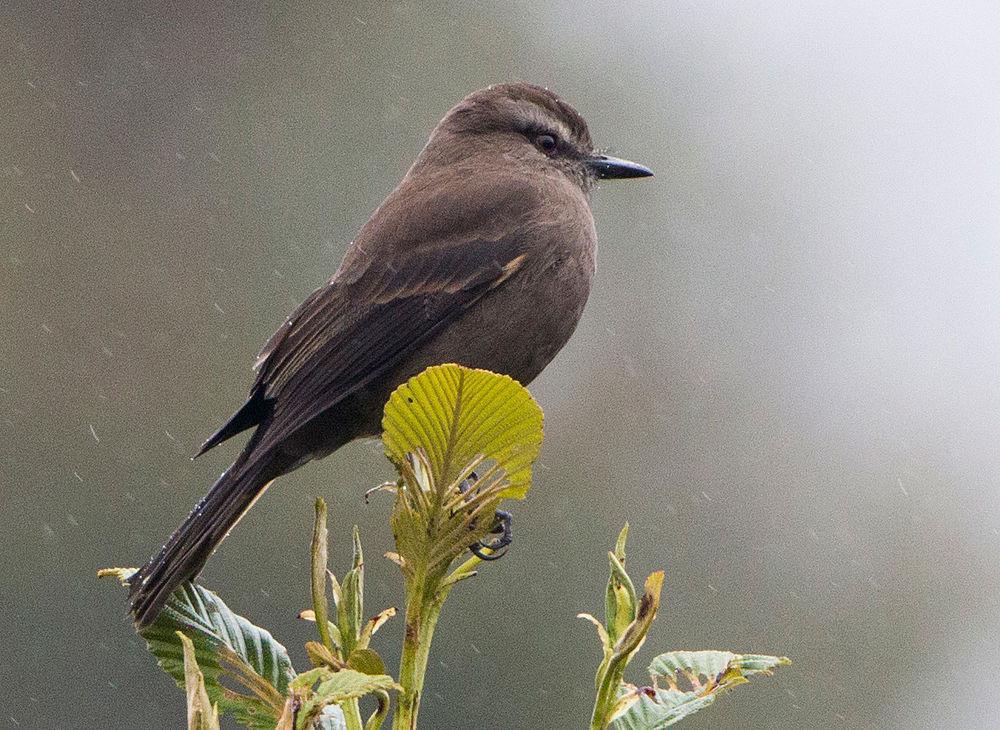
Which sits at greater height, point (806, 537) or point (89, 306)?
point (89, 306)

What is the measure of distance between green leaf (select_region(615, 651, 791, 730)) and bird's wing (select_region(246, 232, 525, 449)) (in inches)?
66.8

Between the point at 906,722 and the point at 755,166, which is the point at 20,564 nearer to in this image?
the point at 906,722

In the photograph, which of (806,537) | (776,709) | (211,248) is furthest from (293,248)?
(776,709)

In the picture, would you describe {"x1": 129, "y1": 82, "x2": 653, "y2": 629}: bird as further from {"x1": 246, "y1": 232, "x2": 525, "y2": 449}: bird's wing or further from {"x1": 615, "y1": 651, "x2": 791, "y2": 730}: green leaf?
{"x1": 615, "y1": 651, "x2": 791, "y2": 730}: green leaf

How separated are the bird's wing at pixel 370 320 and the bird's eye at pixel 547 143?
0.73m

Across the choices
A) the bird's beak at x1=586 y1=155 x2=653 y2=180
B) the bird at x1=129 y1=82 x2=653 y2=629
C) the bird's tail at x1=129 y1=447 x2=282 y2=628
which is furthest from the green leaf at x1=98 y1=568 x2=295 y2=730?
the bird's beak at x1=586 y1=155 x2=653 y2=180

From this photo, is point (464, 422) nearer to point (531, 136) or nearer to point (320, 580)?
point (320, 580)

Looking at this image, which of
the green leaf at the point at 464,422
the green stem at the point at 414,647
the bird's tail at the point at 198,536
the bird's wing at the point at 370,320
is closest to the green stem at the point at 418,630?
the green stem at the point at 414,647

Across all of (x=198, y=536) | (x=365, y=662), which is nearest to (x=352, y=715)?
(x=365, y=662)

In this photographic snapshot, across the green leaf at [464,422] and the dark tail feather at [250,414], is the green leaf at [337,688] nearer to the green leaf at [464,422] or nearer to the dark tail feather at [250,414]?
the green leaf at [464,422]

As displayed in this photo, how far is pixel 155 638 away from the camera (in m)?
1.94

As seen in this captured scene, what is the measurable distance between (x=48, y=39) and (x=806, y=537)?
1305 cm

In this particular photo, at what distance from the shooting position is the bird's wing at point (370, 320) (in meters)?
3.58

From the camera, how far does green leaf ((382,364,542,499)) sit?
5.50 feet
